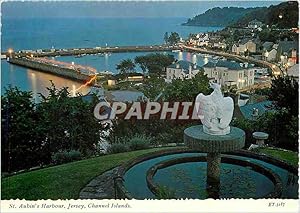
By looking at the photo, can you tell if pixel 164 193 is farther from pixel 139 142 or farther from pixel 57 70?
pixel 57 70

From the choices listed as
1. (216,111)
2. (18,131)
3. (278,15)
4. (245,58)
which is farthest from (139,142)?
(278,15)

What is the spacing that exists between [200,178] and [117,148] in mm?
720

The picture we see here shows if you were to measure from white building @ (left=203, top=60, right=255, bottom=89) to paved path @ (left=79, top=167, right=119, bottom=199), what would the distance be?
3.41ft

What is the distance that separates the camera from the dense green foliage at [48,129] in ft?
12.5

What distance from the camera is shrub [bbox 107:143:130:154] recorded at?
4.00 metres

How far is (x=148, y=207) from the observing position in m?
3.35

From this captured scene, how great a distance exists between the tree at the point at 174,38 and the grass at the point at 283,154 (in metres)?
1.06

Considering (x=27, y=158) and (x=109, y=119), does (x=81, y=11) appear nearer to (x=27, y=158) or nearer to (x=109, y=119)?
(x=109, y=119)

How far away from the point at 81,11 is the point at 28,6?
371mm

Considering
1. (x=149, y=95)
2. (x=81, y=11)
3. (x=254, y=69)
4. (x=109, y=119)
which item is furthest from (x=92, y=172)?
(x=254, y=69)

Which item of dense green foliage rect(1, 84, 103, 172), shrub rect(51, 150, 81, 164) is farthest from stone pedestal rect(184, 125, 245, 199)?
shrub rect(51, 150, 81, 164)

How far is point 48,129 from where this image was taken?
3916mm

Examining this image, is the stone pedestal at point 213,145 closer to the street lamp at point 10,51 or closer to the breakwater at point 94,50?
the breakwater at point 94,50

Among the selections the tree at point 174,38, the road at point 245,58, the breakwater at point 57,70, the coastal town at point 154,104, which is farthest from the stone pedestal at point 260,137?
the breakwater at point 57,70
